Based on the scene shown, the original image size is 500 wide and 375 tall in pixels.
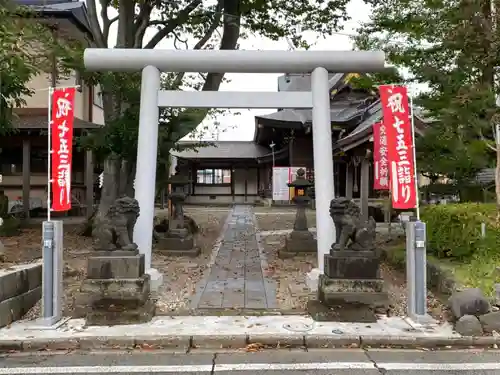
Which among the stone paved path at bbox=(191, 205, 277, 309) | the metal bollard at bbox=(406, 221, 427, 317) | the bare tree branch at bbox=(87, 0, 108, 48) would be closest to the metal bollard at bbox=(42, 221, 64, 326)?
the stone paved path at bbox=(191, 205, 277, 309)

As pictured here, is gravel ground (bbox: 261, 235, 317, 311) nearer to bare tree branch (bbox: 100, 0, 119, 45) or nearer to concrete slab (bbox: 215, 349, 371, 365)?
concrete slab (bbox: 215, 349, 371, 365)

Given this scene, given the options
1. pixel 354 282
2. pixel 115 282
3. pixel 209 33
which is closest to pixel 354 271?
pixel 354 282

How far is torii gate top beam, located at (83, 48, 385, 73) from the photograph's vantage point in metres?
7.73

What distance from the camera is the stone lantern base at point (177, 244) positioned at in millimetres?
11258

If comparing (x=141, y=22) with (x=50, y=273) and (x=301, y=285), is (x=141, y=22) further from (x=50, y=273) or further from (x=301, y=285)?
(x=50, y=273)

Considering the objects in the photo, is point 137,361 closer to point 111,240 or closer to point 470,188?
point 111,240

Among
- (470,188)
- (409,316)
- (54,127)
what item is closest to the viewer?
(409,316)

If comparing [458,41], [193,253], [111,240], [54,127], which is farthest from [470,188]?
[54,127]

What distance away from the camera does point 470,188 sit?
11.1 metres

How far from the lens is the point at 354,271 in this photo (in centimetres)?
618

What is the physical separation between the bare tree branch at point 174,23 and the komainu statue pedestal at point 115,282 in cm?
776

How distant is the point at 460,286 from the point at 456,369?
2028 millimetres

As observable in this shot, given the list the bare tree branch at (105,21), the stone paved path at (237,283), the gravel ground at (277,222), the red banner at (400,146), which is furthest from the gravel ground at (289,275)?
the bare tree branch at (105,21)

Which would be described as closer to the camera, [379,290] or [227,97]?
[379,290]
